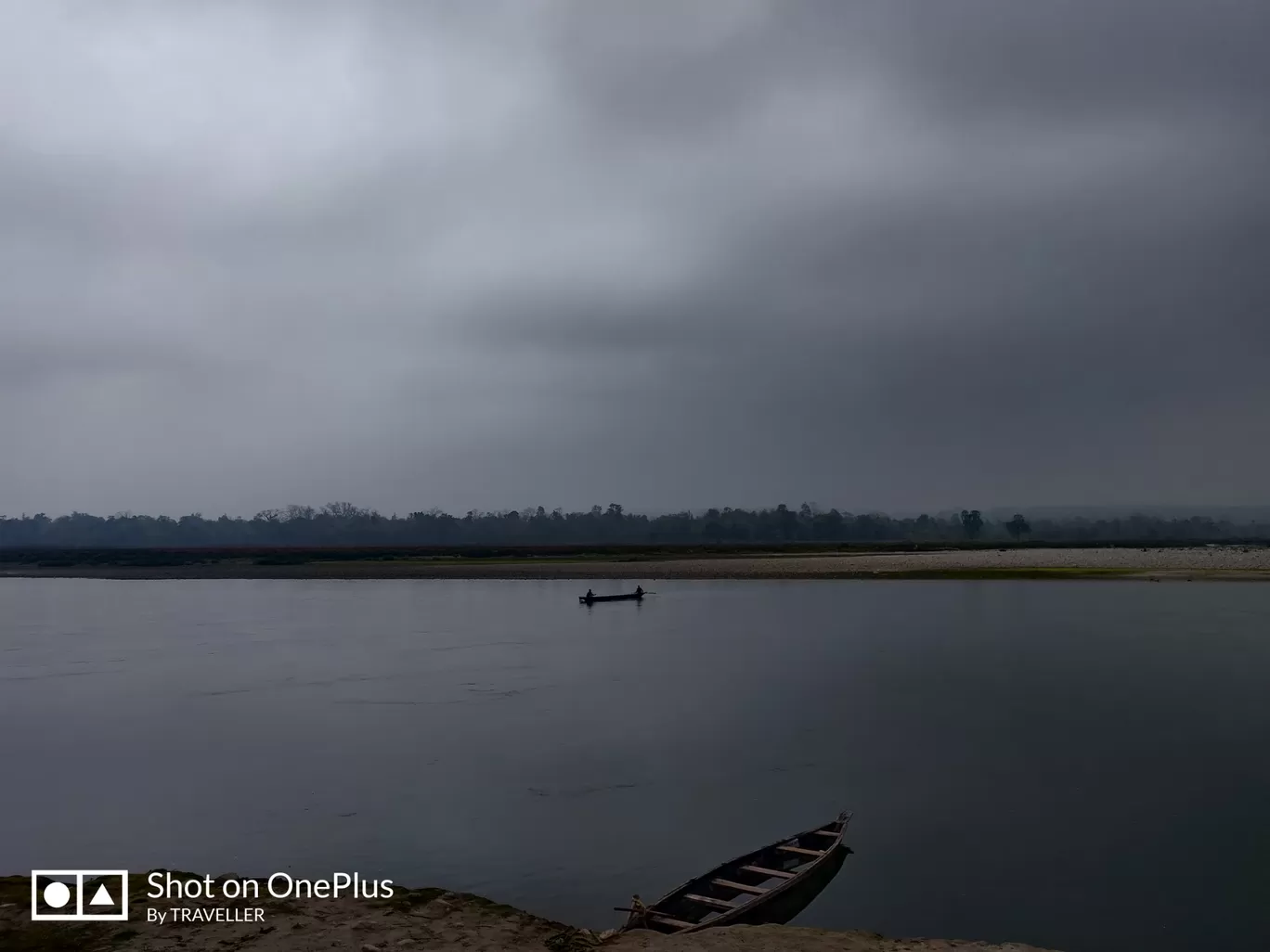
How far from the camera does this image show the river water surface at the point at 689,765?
11.9 metres

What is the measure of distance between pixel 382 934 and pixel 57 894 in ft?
13.2

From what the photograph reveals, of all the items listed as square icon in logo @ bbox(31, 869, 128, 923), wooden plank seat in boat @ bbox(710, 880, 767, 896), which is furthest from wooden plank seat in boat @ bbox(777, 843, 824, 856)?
square icon in logo @ bbox(31, 869, 128, 923)

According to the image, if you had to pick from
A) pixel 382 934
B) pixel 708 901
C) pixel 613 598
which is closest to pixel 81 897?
pixel 382 934

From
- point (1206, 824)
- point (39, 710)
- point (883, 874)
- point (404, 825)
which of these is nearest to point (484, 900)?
point (404, 825)

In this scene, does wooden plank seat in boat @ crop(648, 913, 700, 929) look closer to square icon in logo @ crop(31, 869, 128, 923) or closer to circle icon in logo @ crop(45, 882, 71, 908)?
square icon in logo @ crop(31, 869, 128, 923)

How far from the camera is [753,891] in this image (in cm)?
1044

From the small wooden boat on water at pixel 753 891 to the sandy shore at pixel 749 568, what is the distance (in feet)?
196

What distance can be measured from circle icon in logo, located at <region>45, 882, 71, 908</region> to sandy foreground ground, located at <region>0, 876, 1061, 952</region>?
246 millimetres

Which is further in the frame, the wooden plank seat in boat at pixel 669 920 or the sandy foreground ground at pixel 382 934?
the wooden plank seat in boat at pixel 669 920

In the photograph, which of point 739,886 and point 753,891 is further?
point 739,886

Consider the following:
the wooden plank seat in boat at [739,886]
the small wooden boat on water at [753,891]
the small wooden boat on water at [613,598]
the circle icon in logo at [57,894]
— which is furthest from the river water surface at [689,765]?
the small wooden boat on water at [613,598]

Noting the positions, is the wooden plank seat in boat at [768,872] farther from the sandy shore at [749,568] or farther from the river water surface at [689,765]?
the sandy shore at [749,568]

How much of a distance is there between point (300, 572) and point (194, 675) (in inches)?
2406

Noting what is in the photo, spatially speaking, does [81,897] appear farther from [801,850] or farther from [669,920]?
[801,850]
